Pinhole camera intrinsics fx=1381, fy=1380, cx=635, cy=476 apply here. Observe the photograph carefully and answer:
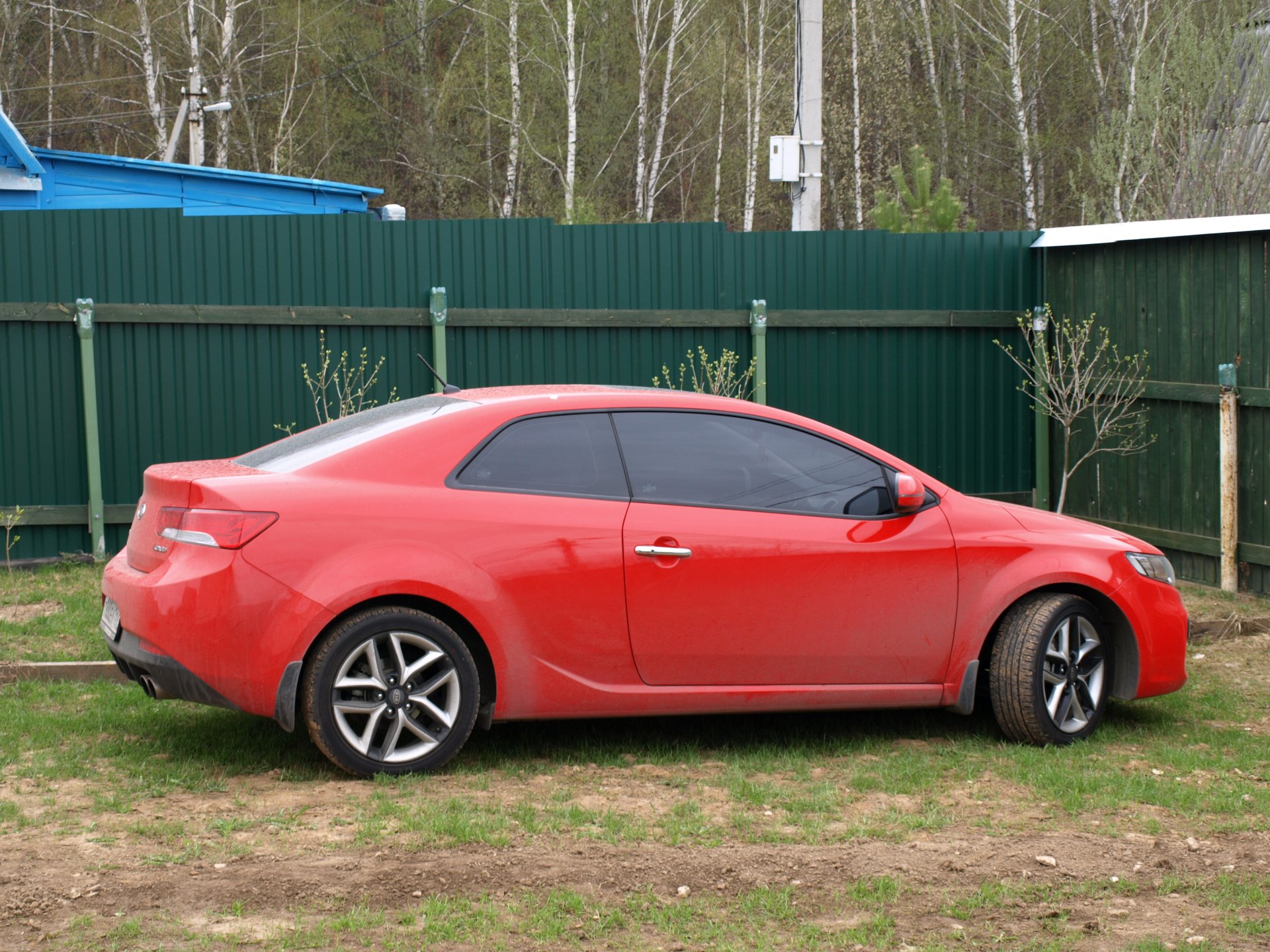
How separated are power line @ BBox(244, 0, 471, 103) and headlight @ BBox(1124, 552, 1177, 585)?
28.1 meters

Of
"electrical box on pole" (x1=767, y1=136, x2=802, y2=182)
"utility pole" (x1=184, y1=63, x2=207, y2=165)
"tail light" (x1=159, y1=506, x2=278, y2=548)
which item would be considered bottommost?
"tail light" (x1=159, y1=506, x2=278, y2=548)

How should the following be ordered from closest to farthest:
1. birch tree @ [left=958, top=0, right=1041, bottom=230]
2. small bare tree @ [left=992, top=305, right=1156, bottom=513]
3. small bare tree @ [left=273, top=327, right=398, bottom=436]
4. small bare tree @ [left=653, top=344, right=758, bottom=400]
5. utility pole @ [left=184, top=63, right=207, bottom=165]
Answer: small bare tree @ [left=273, top=327, right=398, bottom=436] < small bare tree @ [left=992, top=305, right=1156, bottom=513] < small bare tree @ [left=653, top=344, right=758, bottom=400] < utility pole @ [left=184, top=63, right=207, bottom=165] < birch tree @ [left=958, top=0, right=1041, bottom=230]

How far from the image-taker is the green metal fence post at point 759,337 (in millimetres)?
10492

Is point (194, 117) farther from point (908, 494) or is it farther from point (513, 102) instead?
point (908, 494)

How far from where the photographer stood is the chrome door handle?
17.4 feet

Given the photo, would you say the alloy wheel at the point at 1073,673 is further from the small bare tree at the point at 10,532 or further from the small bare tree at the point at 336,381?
the small bare tree at the point at 10,532

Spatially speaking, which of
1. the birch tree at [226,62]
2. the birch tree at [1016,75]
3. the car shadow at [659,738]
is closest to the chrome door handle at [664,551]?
the car shadow at [659,738]

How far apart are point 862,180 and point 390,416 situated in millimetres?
31229

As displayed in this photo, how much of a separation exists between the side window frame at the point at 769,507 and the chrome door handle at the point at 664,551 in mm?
192

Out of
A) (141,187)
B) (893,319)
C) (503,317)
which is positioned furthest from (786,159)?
(141,187)

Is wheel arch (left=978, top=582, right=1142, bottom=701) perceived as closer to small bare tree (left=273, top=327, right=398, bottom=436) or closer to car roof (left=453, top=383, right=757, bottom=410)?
car roof (left=453, top=383, right=757, bottom=410)

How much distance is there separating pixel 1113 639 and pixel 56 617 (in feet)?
18.7

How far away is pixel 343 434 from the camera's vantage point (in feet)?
18.3

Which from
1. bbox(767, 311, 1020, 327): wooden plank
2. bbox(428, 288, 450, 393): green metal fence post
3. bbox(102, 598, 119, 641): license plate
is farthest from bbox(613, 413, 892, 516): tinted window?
bbox(767, 311, 1020, 327): wooden plank
